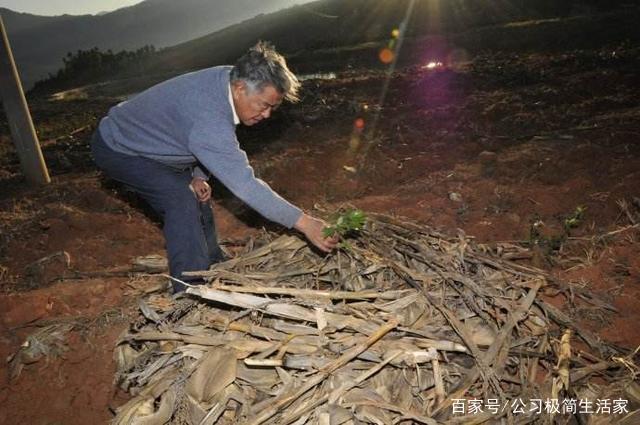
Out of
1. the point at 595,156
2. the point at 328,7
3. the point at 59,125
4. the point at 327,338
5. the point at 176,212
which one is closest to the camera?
the point at 327,338

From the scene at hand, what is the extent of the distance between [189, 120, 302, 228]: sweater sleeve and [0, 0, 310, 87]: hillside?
47.0 m

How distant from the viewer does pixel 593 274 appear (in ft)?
10.8

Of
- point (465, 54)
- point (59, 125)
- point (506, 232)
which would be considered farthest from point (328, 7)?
point (506, 232)

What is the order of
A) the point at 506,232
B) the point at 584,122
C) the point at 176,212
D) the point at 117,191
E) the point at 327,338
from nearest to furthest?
the point at 327,338
the point at 176,212
the point at 506,232
the point at 117,191
the point at 584,122

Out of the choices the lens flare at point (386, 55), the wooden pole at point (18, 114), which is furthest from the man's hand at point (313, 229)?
the lens flare at point (386, 55)

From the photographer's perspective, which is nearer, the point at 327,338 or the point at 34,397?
the point at 327,338

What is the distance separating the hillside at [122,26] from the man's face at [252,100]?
154 ft

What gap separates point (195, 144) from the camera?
2.53 m

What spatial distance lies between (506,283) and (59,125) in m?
11.5

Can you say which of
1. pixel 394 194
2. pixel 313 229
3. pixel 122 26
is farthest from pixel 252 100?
pixel 122 26

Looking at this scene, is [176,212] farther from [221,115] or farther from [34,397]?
[34,397]

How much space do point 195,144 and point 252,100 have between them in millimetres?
396

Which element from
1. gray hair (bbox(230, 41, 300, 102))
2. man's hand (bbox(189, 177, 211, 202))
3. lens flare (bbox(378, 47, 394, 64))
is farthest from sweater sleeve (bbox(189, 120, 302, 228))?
lens flare (bbox(378, 47, 394, 64))

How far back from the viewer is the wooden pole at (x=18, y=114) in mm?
5598
